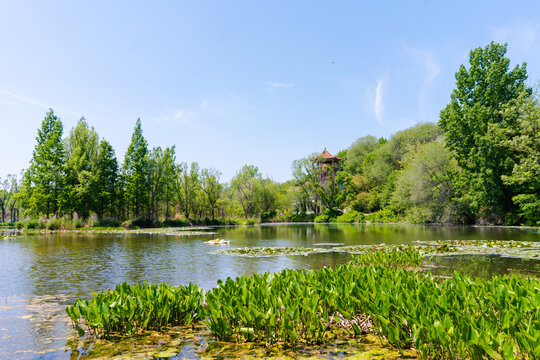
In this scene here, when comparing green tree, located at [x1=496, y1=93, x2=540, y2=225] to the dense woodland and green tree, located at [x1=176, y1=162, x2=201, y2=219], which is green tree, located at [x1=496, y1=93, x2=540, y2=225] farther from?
green tree, located at [x1=176, y1=162, x2=201, y2=219]

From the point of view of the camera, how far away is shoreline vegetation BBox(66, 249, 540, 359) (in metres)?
4.43

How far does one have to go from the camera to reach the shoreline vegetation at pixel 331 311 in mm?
4426

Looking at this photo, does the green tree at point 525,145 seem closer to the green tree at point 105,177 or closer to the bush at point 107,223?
the bush at point 107,223

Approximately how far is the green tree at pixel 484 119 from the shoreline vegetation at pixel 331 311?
34.0 m

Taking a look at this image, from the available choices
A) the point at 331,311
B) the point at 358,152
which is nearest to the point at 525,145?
the point at 331,311

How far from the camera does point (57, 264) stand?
597 inches

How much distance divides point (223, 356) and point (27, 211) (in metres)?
56.2

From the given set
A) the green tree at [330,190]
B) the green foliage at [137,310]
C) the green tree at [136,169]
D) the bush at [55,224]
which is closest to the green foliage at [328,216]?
the green tree at [330,190]

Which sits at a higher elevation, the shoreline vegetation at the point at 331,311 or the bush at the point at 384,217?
the shoreline vegetation at the point at 331,311

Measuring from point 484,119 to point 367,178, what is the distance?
42.9 metres

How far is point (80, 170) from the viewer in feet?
169

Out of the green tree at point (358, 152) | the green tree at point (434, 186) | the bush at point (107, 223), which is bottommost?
the bush at point (107, 223)

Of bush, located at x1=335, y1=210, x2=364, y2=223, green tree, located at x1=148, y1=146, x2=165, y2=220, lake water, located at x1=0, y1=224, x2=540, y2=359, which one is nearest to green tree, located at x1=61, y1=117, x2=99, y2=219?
green tree, located at x1=148, y1=146, x2=165, y2=220

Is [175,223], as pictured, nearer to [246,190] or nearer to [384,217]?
[246,190]
